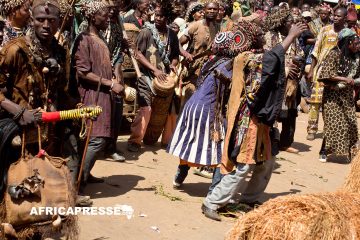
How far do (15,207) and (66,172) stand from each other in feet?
1.59

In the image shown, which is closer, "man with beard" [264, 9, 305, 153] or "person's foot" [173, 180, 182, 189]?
"man with beard" [264, 9, 305, 153]

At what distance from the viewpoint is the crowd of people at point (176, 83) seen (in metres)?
5.45

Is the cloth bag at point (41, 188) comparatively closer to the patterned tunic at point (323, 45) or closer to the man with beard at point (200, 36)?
the man with beard at point (200, 36)

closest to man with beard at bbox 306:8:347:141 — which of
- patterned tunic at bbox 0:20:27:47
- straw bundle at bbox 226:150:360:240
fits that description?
patterned tunic at bbox 0:20:27:47

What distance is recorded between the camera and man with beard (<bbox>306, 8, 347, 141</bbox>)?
10.8 metres

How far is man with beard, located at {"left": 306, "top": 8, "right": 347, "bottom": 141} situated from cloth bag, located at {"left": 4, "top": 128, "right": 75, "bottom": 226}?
6.35 m

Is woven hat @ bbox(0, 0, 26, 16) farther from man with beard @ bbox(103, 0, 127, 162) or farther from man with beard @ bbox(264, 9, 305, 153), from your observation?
man with beard @ bbox(264, 9, 305, 153)

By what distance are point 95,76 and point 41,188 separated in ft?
6.45

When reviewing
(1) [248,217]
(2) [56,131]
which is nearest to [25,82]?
(2) [56,131]

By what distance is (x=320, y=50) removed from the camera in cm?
1116

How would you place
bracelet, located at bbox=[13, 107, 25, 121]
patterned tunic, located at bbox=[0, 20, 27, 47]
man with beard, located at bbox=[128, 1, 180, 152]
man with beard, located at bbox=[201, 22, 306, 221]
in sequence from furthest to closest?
man with beard, located at bbox=[128, 1, 180, 152] → man with beard, located at bbox=[201, 22, 306, 221] → patterned tunic, located at bbox=[0, 20, 27, 47] → bracelet, located at bbox=[13, 107, 25, 121]

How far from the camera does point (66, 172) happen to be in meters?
5.17

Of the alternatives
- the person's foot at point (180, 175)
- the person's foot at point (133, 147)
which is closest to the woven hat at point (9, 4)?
the person's foot at point (180, 175)

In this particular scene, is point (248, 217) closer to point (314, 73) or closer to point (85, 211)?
point (85, 211)
